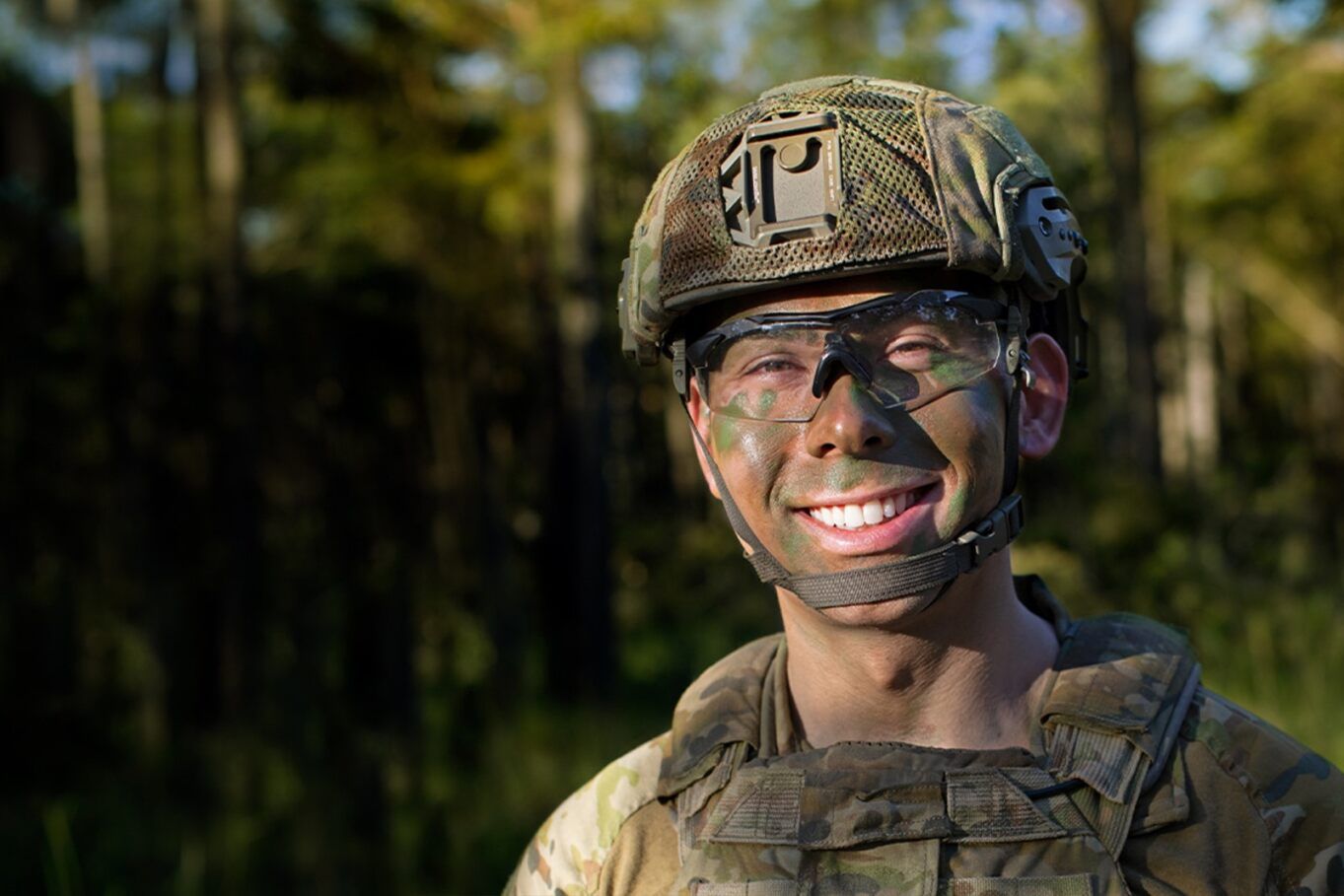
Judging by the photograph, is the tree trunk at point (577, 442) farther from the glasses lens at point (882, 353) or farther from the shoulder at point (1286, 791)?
the shoulder at point (1286, 791)

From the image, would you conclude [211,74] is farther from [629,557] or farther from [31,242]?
[629,557]

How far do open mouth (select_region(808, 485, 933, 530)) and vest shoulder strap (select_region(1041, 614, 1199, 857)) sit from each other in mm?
331

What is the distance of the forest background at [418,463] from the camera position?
8.41 metres

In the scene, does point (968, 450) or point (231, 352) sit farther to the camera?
point (231, 352)

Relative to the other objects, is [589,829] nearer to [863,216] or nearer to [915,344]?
[915,344]

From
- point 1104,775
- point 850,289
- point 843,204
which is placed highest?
point 843,204

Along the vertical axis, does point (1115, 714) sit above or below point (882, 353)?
below

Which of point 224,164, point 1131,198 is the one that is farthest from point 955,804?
point 1131,198

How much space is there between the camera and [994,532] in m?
2.10

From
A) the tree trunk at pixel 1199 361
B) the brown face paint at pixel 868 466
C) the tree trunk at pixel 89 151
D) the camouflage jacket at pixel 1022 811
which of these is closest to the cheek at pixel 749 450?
the brown face paint at pixel 868 466

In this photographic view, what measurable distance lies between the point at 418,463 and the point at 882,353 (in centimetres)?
1559

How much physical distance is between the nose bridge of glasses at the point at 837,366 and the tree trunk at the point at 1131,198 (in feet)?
32.0

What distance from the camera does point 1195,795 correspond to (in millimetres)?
1901

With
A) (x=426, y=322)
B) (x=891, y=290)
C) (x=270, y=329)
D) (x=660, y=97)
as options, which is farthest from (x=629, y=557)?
(x=891, y=290)
